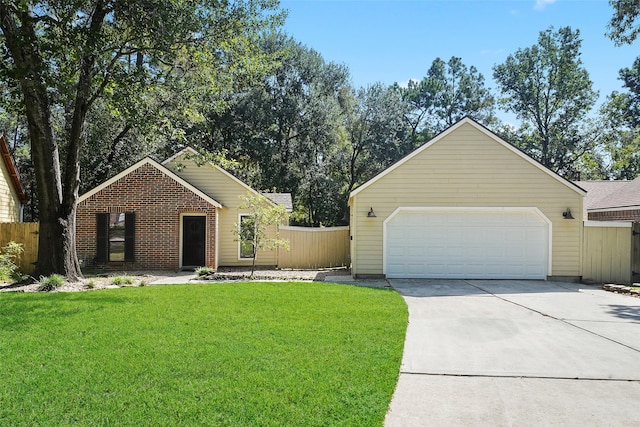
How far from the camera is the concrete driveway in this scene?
3.94 m

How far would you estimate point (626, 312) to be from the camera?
345 inches

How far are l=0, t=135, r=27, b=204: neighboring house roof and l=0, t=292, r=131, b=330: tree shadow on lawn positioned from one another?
10.2 m

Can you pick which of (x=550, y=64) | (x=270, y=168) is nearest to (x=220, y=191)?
(x=270, y=168)

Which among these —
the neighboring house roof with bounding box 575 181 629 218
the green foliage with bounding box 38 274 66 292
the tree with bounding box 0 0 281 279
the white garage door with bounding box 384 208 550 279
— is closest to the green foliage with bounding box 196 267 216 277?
the tree with bounding box 0 0 281 279

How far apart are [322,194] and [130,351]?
81.6 ft

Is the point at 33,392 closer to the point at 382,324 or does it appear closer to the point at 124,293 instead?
the point at 382,324

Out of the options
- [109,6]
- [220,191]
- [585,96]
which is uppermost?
[585,96]

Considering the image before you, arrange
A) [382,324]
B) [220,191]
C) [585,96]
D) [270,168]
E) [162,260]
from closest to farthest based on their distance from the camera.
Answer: [382,324]
[162,260]
[220,191]
[270,168]
[585,96]

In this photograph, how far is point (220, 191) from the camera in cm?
1798

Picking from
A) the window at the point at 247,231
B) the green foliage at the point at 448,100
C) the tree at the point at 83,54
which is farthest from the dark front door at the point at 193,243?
the green foliage at the point at 448,100

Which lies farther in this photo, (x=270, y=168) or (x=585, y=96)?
(x=585, y=96)

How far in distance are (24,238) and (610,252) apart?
19589 mm

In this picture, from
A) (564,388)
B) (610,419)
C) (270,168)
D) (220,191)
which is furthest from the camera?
(270,168)

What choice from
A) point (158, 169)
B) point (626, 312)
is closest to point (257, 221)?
point (158, 169)
